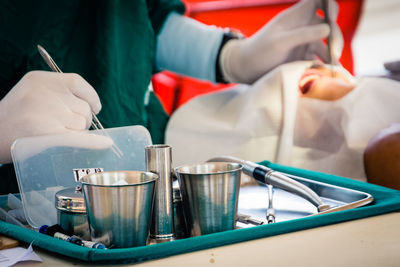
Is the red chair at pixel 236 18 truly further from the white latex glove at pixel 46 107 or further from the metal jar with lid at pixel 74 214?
the metal jar with lid at pixel 74 214

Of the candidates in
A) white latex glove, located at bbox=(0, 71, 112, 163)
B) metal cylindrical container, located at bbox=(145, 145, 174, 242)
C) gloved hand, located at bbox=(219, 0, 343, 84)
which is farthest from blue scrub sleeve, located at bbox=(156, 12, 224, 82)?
metal cylindrical container, located at bbox=(145, 145, 174, 242)

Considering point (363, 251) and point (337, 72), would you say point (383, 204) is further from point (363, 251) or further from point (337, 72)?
point (337, 72)

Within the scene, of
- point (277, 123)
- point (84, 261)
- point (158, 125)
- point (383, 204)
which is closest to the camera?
point (84, 261)

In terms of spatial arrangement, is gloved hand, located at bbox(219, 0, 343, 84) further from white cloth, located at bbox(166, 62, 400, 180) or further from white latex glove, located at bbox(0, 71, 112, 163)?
white latex glove, located at bbox(0, 71, 112, 163)

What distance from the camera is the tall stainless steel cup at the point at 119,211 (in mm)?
367

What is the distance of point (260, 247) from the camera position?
15.4 inches

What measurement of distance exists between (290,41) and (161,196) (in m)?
0.82

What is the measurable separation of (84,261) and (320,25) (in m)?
0.95

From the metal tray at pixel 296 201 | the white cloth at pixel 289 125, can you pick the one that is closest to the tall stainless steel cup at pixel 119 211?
the metal tray at pixel 296 201

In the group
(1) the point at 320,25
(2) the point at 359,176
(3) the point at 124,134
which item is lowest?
(2) the point at 359,176

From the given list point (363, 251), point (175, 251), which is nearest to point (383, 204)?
point (363, 251)

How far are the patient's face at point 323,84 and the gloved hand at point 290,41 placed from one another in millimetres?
94

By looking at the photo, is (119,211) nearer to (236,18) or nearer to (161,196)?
(161,196)

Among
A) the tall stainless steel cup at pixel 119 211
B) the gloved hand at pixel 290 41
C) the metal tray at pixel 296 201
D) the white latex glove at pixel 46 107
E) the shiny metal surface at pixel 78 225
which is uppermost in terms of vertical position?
the gloved hand at pixel 290 41
